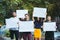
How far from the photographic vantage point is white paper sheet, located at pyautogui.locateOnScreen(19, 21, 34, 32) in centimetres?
1393

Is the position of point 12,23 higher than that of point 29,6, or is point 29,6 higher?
point 29,6

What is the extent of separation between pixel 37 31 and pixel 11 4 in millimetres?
5420

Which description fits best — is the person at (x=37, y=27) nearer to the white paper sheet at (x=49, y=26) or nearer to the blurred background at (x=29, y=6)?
the white paper sheet at (x=49, y=26)

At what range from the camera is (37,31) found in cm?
1395

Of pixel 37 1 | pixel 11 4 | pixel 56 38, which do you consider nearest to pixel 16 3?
pixel 11 4

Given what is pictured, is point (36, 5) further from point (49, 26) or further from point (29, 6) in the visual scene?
point (49, 26)

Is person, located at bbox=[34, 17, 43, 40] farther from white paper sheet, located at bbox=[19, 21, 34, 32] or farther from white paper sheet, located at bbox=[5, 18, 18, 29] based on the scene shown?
white paper sheet, located at bbox=[5, 18, 18, 29]

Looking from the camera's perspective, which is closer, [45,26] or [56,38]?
[45,26]

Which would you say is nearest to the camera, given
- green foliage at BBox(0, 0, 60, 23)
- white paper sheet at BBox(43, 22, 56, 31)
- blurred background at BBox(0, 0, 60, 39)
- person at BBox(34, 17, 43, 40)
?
person at BBox(34, 17, 43, 40)

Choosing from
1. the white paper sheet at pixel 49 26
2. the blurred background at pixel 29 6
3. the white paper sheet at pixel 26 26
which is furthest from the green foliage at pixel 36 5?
the white paper sheet at pixel 49 26

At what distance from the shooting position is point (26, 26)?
46.5 feet

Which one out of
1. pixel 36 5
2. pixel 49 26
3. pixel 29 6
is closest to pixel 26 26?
pixel 49 26

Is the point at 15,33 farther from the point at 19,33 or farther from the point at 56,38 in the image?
the point at 56,38

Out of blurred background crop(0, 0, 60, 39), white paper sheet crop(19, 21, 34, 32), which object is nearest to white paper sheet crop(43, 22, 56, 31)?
white paper sheet crop(19, 21, 34, 32)
